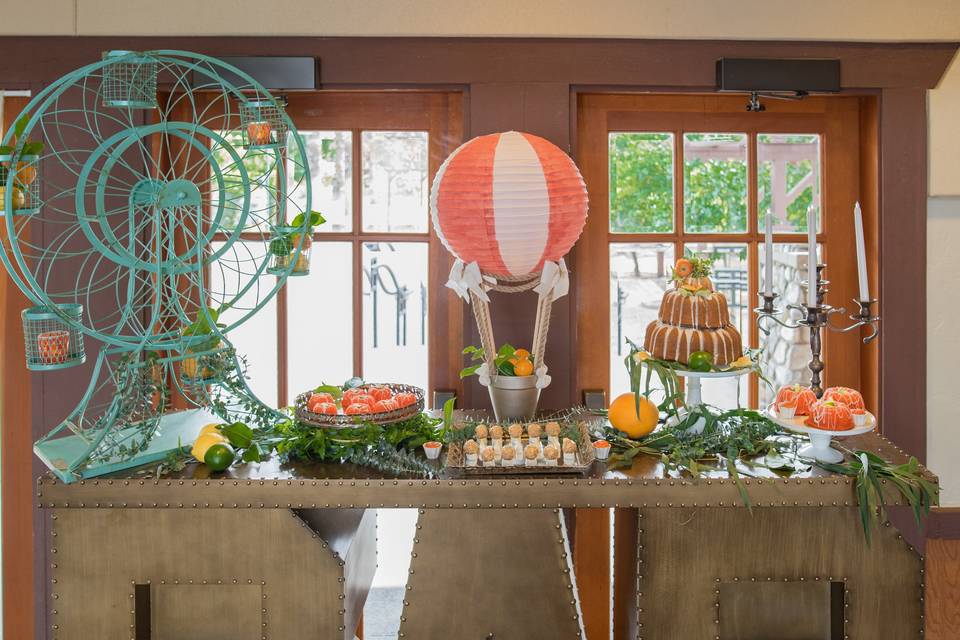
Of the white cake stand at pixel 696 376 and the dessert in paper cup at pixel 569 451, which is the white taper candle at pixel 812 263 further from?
the dessert in paper cup at pixel 569 451

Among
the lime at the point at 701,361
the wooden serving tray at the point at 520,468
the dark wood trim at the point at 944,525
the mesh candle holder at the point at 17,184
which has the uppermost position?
the mesh candle holder at the point at 17,184

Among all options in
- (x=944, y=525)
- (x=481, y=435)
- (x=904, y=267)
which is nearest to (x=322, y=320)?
(x=481, y=435)

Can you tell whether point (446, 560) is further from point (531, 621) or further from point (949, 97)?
point (949, 97)

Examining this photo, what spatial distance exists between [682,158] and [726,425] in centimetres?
103

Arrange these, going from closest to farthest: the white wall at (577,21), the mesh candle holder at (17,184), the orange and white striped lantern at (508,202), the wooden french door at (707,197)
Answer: the mesh candle holder at (17,184) → the orange and white striped lantern at (508,202) → the white wall at (577,21) → the wooden french door at (707,197)

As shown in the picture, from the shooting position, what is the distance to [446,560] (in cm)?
214

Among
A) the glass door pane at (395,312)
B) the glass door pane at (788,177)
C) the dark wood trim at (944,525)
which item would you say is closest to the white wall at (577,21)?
the glass door pane at (788,177)

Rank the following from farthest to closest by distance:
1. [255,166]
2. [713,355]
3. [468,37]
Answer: [255,166] < [468,37] < [713,355]

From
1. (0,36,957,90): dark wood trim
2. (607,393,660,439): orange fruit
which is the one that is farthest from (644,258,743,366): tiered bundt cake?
(0,36,957,90): dark wood trim

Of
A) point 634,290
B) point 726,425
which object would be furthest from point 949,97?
point 726,425

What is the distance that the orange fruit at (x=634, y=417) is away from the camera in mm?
2305

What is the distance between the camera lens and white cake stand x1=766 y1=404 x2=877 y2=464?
2.13 m

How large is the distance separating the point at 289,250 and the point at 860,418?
4.95ft

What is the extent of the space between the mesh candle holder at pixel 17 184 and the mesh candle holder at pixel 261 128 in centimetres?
53
